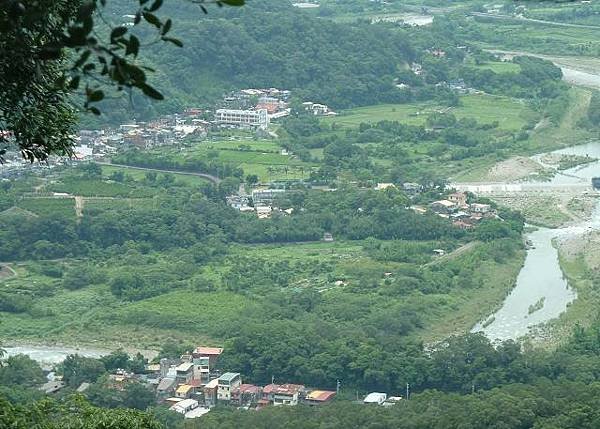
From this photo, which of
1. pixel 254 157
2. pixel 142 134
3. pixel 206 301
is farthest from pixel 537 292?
pixel 142 134

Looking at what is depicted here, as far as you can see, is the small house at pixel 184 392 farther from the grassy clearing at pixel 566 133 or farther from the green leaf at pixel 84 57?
the grassy clearing at pixel 566 133

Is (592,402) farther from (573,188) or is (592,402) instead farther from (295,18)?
(295,18)

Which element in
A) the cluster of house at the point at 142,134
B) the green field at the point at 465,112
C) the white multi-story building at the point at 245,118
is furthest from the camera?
the green field at the point at 465,112

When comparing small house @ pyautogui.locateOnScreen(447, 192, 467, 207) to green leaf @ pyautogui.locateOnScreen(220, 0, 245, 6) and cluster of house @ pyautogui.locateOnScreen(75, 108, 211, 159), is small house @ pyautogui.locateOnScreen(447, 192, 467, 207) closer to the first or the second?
cluster of house @ pyautogui.locateOnScreen(75, 108, 211, 159)

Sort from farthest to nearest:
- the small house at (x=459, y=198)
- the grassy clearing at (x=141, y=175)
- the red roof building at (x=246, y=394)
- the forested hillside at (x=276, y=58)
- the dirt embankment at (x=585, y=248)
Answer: the forested hillside at (x=276, y=58) < the grassy clearing at (x=141, y=175) < the small house at (x=459, y=198) < the dirt embankment at (x=585, y=248) < the red roof building at (x=246, y=394)

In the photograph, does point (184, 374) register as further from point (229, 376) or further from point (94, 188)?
point (94, 188)

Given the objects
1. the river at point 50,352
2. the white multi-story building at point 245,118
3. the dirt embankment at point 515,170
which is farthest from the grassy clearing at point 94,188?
the dirt embankment at point 515,170

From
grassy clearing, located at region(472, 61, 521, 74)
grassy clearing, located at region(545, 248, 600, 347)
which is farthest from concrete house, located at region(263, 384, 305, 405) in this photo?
grassy clearing, located at region(472, 61, 521, 74)
